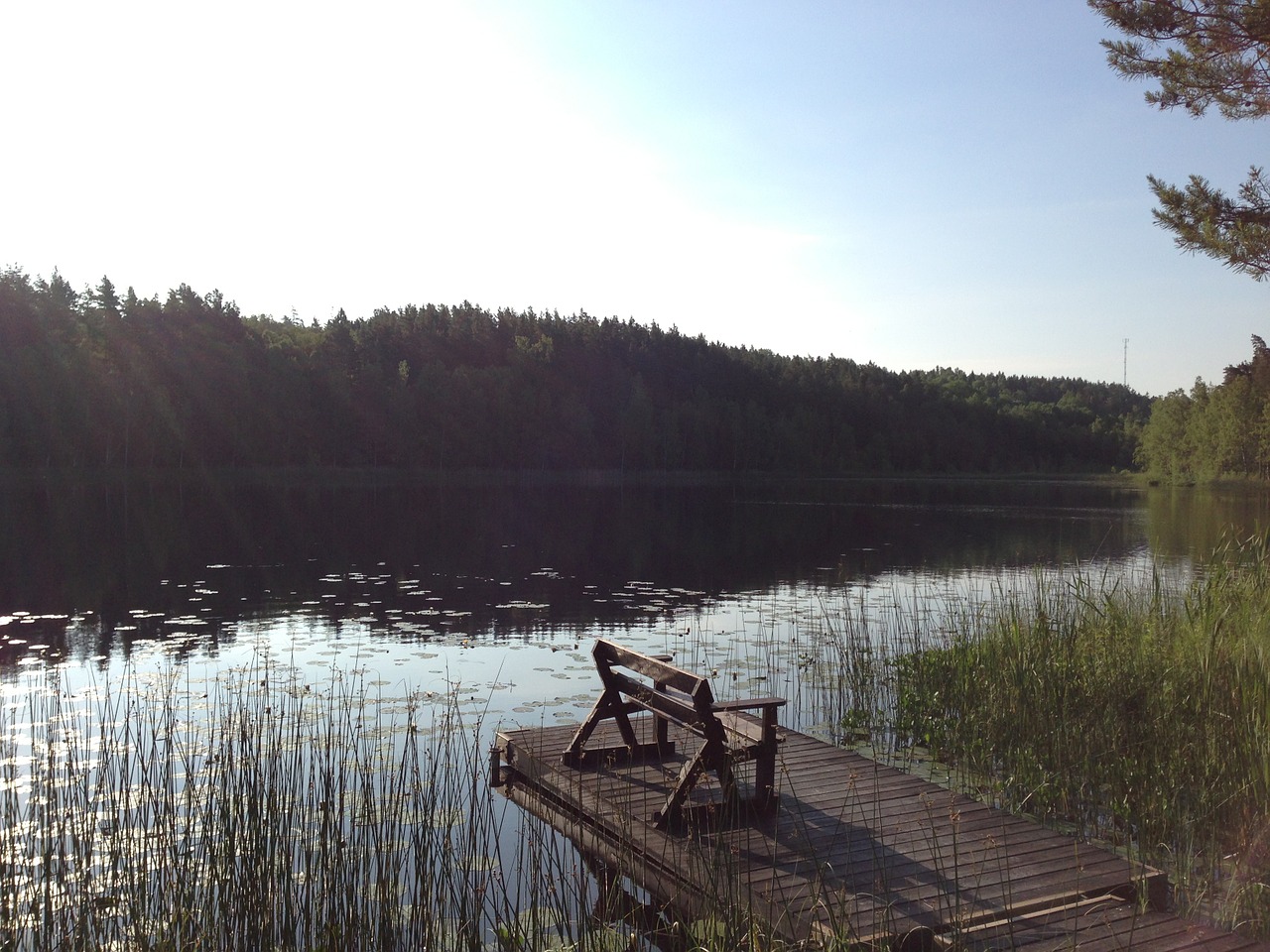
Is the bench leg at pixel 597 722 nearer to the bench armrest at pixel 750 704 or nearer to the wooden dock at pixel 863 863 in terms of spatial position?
the wooden dock at pixel 863 863

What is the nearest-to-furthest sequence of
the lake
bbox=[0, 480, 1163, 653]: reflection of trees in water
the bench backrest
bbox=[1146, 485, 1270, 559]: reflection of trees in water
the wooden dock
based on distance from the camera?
the wooden dock → the bench backrest → the lake → bbox=[0, 480, 1163, 653]: reflection of trees in water → bbox=[1146, 485, 1270, 559]: reflection of trees in water

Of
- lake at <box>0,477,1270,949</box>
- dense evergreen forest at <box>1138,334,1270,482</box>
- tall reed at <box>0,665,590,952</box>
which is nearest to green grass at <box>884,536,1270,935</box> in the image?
lake at <box>0,477,1270,949</box>

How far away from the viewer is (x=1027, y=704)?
809cm

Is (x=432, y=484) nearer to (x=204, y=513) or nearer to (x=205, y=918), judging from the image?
(x=204, y=513)

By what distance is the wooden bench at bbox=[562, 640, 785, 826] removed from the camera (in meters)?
5.71

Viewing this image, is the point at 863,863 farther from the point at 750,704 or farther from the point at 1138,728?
the point at 1138,728

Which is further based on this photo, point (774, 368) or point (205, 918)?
point (774, 368)

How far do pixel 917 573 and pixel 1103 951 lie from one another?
18684mm

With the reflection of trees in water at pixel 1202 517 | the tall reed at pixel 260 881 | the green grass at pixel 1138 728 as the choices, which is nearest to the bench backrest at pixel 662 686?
the tall reed at pixel 260 881

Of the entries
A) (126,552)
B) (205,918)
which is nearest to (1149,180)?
(205,918)

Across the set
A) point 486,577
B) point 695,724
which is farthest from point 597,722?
point 486,577

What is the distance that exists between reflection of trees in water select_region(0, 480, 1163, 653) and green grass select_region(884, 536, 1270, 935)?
9.34 feet

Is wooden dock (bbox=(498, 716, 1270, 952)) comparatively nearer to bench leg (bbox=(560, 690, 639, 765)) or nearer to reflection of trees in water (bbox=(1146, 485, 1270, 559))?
bench leg (bbox=(560, 690, 639, 765))

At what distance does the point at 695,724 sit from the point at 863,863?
1199 mm
